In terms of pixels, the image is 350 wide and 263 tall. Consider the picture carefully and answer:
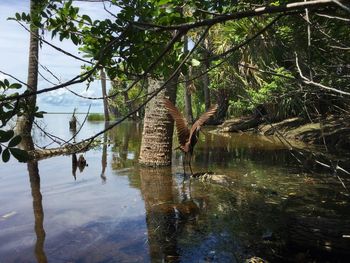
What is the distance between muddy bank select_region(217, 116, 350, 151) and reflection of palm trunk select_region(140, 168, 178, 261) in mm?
3051

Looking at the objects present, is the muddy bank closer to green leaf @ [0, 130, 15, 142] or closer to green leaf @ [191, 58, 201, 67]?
green leaf @ [191, 58, 201, 67]

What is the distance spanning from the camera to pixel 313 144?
14.5m

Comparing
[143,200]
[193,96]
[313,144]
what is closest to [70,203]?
[143,200]

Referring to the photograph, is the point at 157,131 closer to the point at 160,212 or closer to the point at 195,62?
the point at 160,212

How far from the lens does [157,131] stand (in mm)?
9023

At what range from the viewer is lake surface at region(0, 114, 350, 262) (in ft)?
13.7

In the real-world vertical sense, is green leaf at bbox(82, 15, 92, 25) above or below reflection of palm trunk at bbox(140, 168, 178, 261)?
above

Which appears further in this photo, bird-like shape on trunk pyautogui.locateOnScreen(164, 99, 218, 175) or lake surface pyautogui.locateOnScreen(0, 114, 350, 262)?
bird-like shape on trunk pyautogui.locateOnScreen(164, 99, 218, 175)

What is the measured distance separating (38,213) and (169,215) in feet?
6.11

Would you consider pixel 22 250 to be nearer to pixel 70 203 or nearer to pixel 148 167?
pixel 70 203

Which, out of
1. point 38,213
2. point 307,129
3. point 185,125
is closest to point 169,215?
point 38,213

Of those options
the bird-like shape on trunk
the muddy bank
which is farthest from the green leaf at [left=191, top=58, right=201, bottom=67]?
the muddy bank

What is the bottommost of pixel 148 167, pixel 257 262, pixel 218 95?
pixel 257 262

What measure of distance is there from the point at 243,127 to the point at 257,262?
17382 mm
